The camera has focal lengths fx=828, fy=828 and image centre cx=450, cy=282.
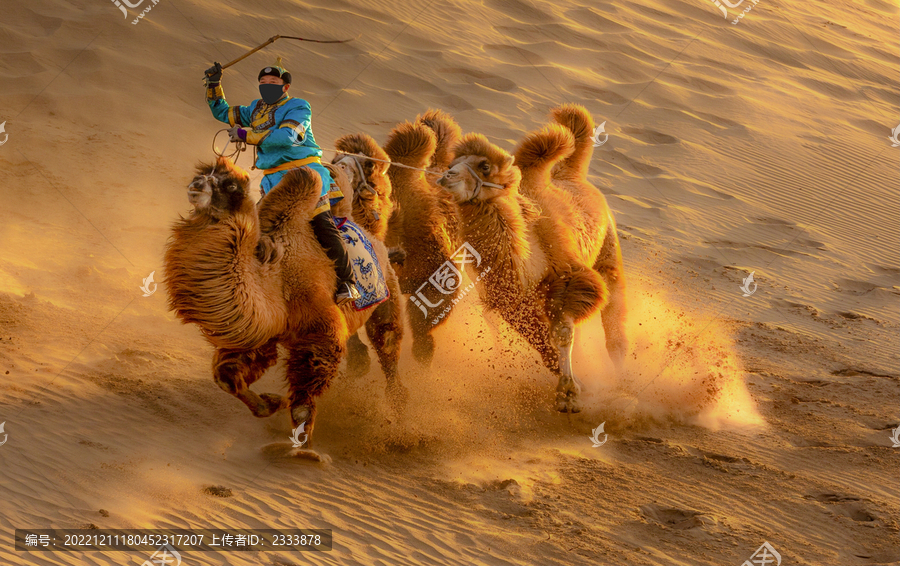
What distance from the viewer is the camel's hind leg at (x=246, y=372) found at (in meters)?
5.27

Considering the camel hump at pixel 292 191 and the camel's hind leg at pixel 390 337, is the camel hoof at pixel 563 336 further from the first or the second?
Answer: the camel hump at pixel 292 191

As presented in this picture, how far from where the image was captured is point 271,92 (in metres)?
5.88

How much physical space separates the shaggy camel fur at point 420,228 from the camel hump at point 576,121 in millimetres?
1253

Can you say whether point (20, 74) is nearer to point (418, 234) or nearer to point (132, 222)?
point (132, 222)

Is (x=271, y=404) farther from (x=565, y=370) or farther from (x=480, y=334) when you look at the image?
(x=480, y=334)

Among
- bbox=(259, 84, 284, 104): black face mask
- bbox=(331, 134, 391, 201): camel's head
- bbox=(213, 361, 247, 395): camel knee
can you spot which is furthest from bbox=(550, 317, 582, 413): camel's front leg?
bbox=(259, 84, 284, 104): black face mask

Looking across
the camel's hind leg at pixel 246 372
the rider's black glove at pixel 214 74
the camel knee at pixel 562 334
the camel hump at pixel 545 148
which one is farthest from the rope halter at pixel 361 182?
the camel knee at pixel 562 334

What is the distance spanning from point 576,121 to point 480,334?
222 centimetres

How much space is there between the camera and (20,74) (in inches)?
488

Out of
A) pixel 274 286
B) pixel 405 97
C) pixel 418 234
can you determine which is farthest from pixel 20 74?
pixel 274 286

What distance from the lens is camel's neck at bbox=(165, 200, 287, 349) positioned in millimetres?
4809

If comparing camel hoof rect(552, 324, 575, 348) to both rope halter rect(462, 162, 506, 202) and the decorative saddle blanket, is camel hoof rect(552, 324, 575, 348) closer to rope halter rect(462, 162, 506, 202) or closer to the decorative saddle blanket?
rope halter rect(462, 162, 506, 202)

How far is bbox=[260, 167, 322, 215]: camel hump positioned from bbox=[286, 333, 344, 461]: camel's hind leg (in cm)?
90

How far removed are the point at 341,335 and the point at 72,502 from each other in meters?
1.91
